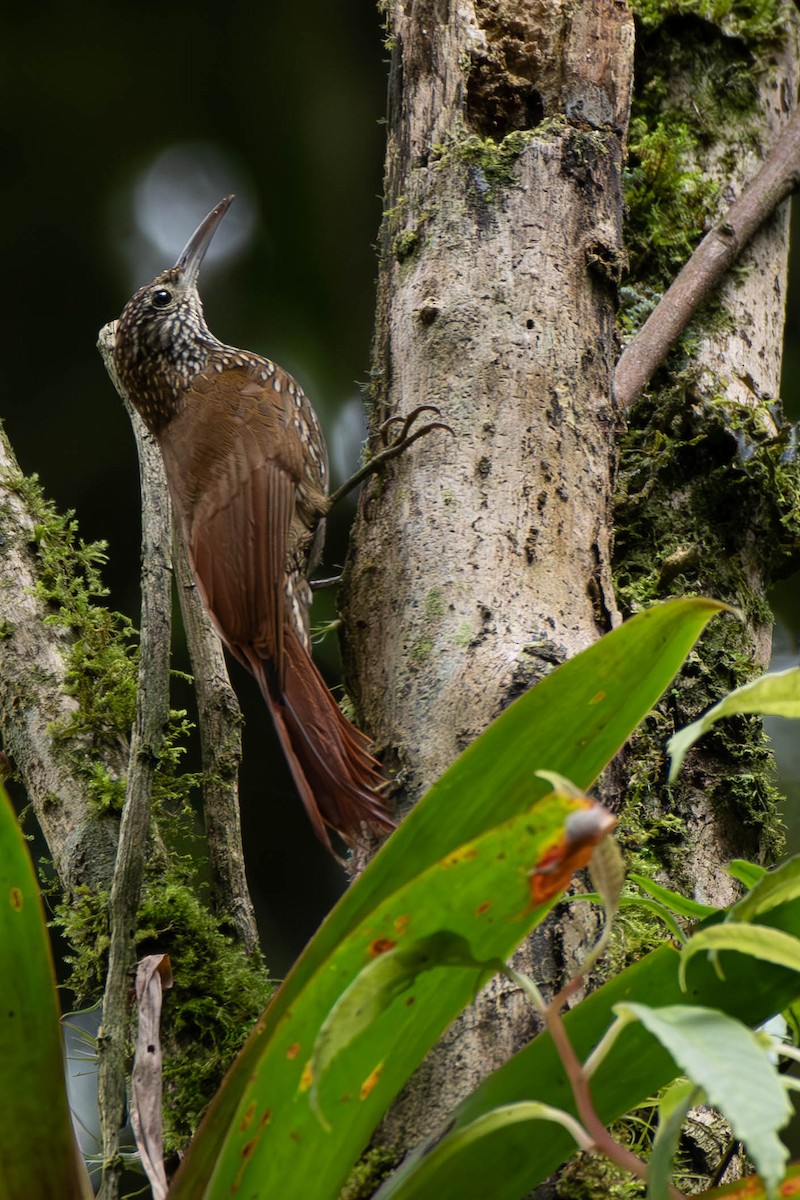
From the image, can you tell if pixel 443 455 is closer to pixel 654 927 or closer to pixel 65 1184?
pixel 654 927

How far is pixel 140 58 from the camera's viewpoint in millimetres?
3879

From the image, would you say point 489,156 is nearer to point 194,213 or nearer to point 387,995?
point 387,995

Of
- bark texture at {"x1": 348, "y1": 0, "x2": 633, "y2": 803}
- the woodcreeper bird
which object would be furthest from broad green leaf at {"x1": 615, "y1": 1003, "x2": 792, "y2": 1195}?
the woodcreeper bird

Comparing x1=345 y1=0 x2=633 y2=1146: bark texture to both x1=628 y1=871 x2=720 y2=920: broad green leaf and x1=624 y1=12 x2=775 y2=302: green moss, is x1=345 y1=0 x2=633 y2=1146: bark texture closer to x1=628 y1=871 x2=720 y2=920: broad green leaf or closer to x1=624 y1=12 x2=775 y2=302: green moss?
x1=628 y1=871 x2=720 y2=920: broad green leaf

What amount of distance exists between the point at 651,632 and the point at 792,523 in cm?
140

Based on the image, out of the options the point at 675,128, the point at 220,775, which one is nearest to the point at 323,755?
the point at 220,775

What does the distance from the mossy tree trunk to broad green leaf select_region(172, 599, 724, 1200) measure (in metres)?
0.29

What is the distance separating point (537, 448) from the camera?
1.69 meters

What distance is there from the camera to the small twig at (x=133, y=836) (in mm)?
1357

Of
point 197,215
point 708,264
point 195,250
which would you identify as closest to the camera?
point 708,264

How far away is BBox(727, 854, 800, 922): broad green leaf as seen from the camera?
0.92 metres

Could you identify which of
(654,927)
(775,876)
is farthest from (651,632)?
(654,927)

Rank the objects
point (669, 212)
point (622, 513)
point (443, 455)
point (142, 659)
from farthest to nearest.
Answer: point (669, 212) → point (622, 513) → point (443, 455) → point (142, 659)

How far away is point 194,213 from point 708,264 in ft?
6.78
